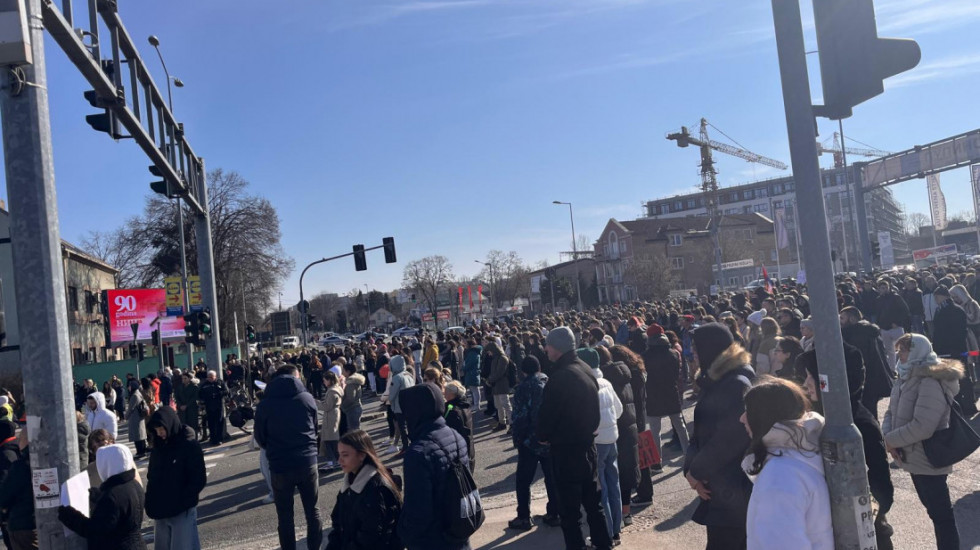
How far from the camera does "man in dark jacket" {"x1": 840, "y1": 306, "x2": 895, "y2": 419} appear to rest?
7027 mm

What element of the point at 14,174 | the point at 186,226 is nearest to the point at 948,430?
the point at 14,174

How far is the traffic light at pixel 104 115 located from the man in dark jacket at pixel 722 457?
8.76 metres

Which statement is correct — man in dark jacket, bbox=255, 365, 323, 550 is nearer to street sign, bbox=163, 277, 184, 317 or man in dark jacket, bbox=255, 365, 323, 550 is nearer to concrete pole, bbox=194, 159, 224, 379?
concrete pole, bbox=194, 159, 224, 379

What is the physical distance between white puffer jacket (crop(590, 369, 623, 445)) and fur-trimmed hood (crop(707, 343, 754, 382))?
79.7 inches

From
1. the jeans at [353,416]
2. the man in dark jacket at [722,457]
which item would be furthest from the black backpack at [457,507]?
the jeans at [353,416]

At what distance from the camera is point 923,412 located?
16.2 feet

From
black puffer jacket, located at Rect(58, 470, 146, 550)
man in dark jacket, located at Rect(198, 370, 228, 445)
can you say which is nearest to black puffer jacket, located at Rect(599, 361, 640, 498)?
black puffer jacket, located at Rect(58, 470, 146, 550)

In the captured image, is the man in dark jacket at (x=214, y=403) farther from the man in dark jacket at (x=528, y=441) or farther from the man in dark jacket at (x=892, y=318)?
the man in dark jacket at (x=892, y=318)

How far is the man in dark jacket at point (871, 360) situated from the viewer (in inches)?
277

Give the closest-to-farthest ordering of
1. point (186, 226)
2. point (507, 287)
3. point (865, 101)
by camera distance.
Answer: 1. point (865, 101)
2. point (186, 226)
3. point (507, 287)

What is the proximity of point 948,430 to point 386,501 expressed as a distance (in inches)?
155

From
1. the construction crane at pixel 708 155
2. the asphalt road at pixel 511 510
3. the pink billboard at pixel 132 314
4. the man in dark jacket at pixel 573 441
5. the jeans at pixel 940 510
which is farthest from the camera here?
the construction crane at pixel 708 155

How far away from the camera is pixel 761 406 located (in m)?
3.16

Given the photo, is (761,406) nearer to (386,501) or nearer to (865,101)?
(865,101)
